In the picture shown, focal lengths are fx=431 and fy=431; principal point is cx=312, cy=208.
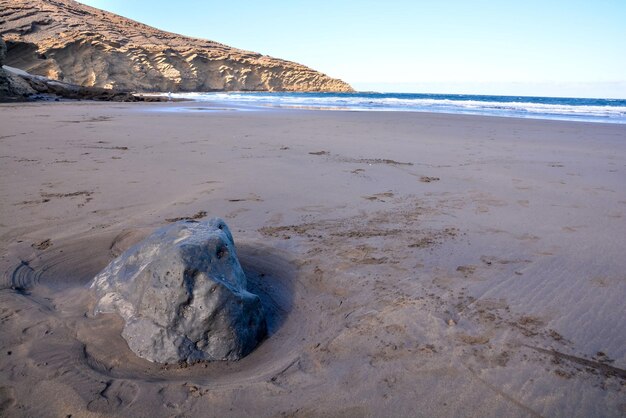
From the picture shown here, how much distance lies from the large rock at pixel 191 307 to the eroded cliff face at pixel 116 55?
121 ft

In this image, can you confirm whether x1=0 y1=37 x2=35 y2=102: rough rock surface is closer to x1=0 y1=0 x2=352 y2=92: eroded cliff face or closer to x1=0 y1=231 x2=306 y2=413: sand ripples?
x1=0 y1=231 x2=306 y2=413: sand ripples

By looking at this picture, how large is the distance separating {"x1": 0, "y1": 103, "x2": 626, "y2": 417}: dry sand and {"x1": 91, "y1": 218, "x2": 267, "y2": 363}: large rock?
0.07m

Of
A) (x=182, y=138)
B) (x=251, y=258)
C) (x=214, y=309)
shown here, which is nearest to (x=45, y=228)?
(x=251, y=258)

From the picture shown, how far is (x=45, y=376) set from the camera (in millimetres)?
1710

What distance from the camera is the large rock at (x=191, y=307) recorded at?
1.89 m

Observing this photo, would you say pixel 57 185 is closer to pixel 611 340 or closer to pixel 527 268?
pixel 527 268

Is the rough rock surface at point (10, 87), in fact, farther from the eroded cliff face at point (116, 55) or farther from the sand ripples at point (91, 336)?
the eroded cliff face at point (116, 55)

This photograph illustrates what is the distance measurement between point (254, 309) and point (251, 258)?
825 mm

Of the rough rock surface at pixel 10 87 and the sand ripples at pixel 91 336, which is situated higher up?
the rough rock surface at pixel 10 87

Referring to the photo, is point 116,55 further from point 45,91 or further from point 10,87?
point 10,87

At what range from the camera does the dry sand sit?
166 cm

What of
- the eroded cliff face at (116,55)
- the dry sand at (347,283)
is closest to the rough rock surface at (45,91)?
the dry sand at (347,283)

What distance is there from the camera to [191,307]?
1.90 metres

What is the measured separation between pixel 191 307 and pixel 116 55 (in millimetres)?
41612
